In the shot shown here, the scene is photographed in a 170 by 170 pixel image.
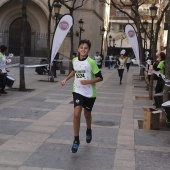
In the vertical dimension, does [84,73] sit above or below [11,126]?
above


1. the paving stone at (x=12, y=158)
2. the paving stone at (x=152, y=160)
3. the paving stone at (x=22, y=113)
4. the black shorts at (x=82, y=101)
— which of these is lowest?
the paving stone at (x=152, y=160)

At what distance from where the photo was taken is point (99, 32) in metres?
49.2

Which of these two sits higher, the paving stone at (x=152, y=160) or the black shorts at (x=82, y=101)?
the black shorts at (x=82, y=101)

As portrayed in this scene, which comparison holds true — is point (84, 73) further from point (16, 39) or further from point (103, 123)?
point (16, 39)

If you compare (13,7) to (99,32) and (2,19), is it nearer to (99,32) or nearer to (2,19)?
(2,19)

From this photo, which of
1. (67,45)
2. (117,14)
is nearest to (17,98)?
(67,45)

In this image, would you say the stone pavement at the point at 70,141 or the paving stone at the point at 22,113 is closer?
the stone pavement at the point at 70,141

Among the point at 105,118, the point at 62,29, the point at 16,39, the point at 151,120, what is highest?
the point at 62,29

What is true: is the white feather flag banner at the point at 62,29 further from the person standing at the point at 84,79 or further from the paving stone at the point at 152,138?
the person standing at the point at 84,79

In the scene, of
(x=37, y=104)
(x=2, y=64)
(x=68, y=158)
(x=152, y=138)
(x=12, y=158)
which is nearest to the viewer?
(x=12, y=158)

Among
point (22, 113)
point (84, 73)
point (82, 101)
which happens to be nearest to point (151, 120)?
point (82, 101)

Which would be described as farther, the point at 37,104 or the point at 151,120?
the point at 37,104

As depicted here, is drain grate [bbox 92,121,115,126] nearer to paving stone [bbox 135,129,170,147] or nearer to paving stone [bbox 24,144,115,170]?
paving stone [bbox 135,129,170,147]

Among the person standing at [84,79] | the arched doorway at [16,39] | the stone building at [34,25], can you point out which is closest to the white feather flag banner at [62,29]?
the person standing at [84,79]
